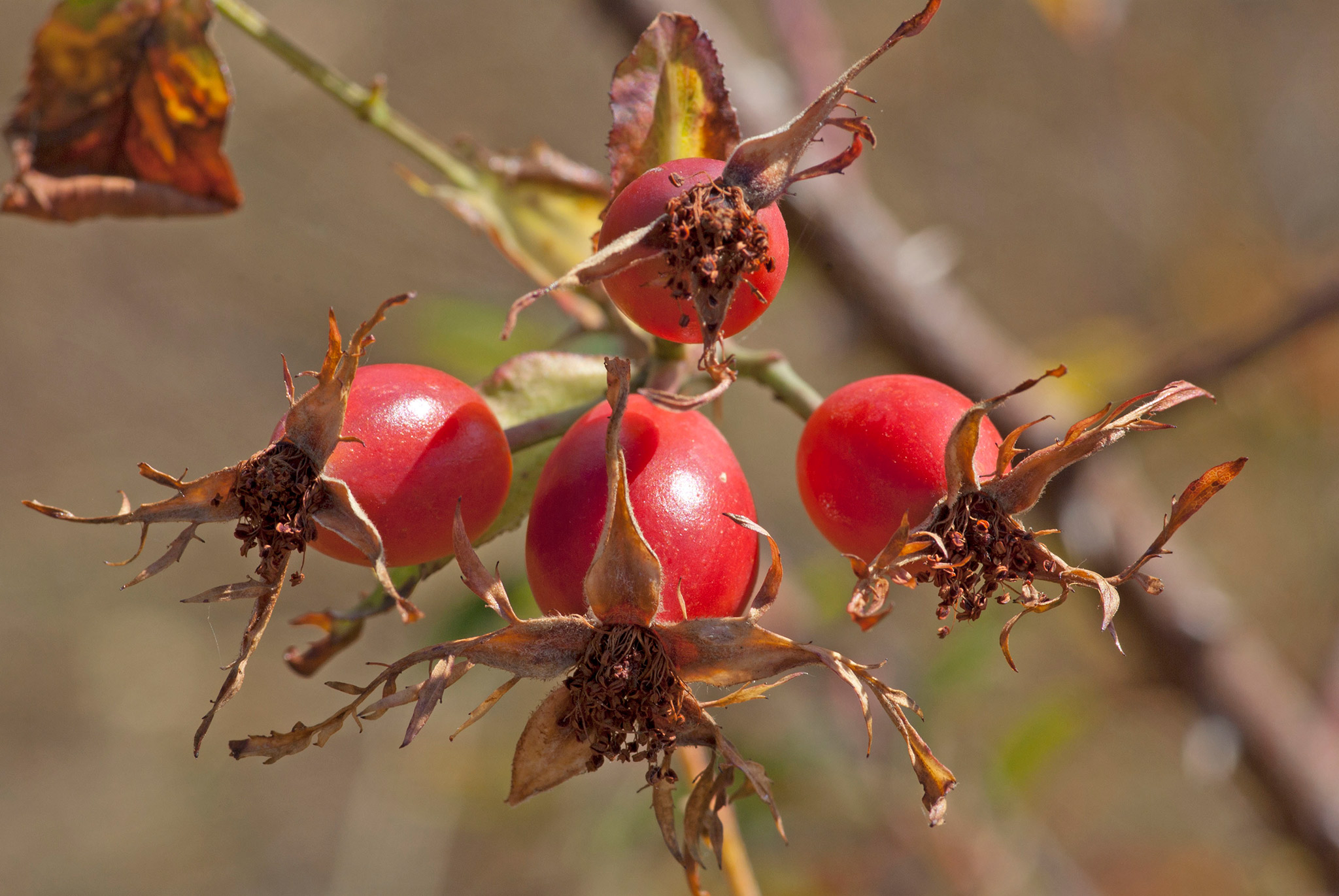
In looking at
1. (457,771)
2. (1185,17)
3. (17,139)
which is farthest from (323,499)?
(1185,17)

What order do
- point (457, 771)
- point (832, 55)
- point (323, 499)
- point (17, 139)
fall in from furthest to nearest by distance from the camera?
point (457, 771)
point (832, 55)
point (17, 139)
point (323, 499)

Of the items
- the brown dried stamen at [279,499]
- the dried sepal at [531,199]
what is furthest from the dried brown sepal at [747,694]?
the dried sepal at [531,199]

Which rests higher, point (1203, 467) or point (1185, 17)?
point (1185, 17)

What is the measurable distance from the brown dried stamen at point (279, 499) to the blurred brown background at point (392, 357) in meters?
3.23

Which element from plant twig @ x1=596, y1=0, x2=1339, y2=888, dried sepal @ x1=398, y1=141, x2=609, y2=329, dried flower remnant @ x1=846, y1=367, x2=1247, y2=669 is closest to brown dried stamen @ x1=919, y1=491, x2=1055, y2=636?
dried flower remnant @ x1=846, y1=367, x2=1247, y2=669

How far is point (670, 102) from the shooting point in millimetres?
1171

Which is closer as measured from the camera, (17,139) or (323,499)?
(323,499)

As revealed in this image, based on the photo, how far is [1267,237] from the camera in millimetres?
5047

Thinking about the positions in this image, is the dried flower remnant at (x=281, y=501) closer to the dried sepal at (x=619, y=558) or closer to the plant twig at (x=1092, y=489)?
A: the dried sepal at (x=619, y=558)

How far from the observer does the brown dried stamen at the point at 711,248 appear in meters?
0.94

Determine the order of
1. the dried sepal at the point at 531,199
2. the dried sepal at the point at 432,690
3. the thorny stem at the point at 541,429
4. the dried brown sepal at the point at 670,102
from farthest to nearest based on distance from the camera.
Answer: the dried sepal at the point at 531,199 < the thorny stem at the point at 541,429 < the dried brown sepal at the point at 670,102 < the dried sepal at the point at 432,690

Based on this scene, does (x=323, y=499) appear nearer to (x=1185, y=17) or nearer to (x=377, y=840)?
(x=377, y=840)

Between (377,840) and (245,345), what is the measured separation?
2.83m

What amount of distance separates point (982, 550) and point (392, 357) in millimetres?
3441
